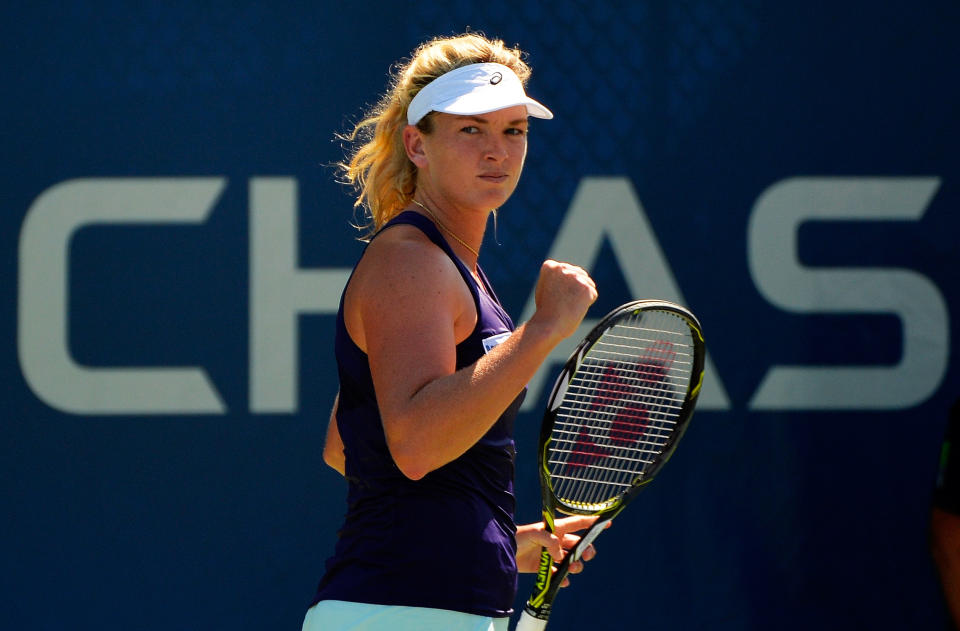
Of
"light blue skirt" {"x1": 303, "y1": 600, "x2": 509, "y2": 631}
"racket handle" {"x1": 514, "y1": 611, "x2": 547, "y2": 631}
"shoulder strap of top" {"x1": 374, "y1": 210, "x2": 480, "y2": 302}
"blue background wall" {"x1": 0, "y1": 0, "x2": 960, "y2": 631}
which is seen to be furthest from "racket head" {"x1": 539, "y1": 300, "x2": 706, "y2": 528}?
"blue background wall" {"x1": 0, "y1": 0, "x2": 960, "y2": 631}

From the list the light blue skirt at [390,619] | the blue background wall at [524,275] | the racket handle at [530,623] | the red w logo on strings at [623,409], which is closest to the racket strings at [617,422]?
the red w logo on strings at [623,409]

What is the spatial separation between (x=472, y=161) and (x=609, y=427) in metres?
0.64

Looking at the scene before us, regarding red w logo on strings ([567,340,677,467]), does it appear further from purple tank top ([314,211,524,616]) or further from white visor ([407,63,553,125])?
white visor ([407,63,553,125])

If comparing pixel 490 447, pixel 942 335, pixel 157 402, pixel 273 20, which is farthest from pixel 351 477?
pixel 942 335

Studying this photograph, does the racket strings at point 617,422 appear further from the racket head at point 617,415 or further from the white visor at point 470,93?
the white visor at point 470,93

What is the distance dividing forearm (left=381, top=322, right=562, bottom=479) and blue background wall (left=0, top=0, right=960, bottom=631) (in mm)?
1548

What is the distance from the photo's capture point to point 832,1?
3023 mm

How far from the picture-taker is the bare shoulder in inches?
57.2

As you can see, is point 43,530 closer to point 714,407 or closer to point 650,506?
point 650,506

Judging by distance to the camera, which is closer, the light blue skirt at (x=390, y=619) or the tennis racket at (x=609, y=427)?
the light blue skirt at (x=390, y=619)

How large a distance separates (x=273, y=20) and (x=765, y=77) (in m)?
1.20

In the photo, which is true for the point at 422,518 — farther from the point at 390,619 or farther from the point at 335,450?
the point at 335,450

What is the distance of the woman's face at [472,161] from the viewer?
165cm

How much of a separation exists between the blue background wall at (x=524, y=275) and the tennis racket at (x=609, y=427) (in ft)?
1.75
